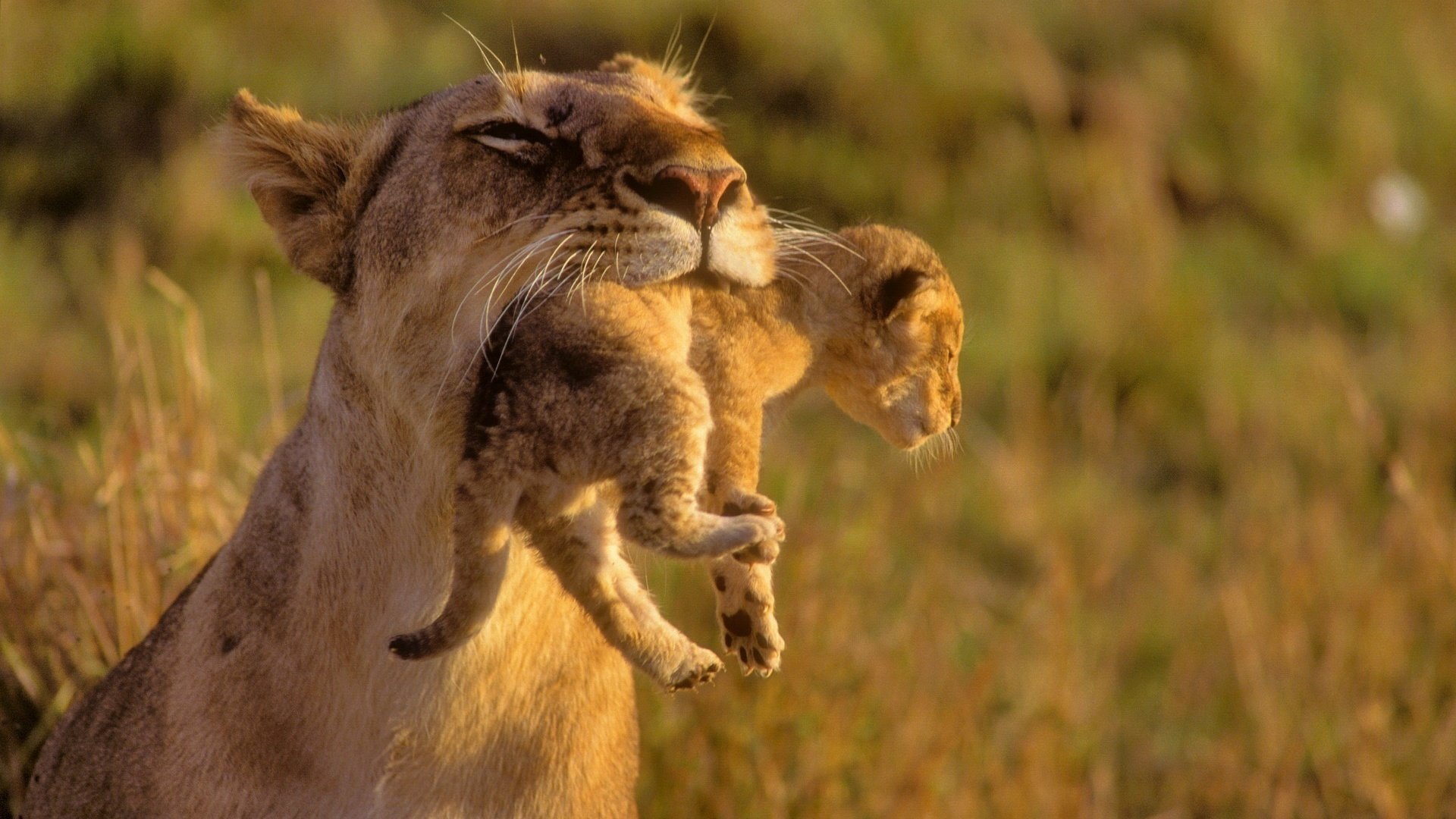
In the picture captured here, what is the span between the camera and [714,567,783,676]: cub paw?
116 inches

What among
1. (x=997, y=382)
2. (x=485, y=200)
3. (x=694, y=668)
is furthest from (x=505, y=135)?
(x=997, y=382)

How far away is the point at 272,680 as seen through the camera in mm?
3475

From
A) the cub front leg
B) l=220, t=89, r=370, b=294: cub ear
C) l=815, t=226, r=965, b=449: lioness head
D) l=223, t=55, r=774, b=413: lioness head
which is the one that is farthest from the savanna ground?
l=220, t=89, r=370, b=294: cub ear

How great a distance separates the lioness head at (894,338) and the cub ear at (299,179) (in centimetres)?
89

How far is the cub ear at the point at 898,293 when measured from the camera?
3354mm

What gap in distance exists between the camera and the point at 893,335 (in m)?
3.38

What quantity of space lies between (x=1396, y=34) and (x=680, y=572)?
28.8ft

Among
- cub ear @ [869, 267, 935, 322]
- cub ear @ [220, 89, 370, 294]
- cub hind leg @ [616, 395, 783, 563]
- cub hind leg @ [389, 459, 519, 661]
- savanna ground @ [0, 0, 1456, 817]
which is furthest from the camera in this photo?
savanna ground @ [0, 0, 1456, 817]

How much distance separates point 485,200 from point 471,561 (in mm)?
700

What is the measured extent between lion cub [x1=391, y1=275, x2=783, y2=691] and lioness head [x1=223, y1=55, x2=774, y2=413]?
109mm

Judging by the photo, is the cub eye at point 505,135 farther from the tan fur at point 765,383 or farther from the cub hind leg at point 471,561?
the cub hind leg at point 471,561

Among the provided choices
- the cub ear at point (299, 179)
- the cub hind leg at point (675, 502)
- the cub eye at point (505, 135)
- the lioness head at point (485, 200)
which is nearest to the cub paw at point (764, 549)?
the cub hind leg at point (675, 502)

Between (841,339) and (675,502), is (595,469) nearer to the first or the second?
(675,502)

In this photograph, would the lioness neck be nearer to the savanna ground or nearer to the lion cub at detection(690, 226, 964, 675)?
the savanna ground
